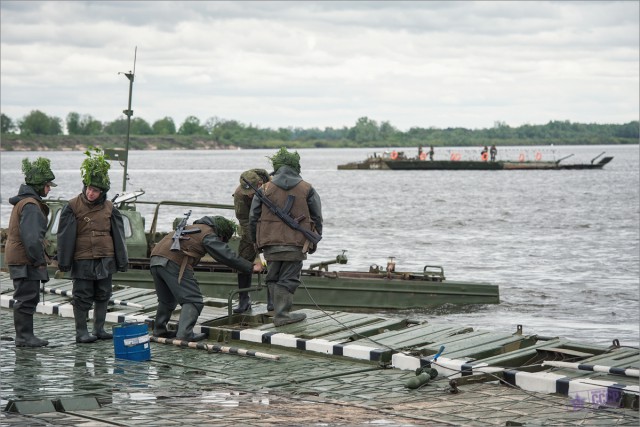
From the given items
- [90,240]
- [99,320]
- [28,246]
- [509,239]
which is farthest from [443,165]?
[28,246]

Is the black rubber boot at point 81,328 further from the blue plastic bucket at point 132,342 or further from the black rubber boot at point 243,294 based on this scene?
the black rubber boot at point 243,294

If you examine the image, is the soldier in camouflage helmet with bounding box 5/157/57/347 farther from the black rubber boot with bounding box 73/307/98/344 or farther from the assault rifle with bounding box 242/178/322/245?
the assault rifle with bounding box 242/178/322/245

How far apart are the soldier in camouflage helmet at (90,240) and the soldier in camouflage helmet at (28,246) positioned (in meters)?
0.26

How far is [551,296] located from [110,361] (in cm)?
1766

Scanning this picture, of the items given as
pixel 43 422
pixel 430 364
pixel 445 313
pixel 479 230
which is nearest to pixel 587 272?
pixel 445 313

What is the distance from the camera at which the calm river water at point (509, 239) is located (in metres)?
25.0

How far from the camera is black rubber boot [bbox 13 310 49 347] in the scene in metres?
13.7

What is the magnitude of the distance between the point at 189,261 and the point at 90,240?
1134mm

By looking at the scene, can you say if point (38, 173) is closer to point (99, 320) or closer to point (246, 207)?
point (99, 320)

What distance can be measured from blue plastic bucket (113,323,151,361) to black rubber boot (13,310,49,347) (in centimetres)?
137

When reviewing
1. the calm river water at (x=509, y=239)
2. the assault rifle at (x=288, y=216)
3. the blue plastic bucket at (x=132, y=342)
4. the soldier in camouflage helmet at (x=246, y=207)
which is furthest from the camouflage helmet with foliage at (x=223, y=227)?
the calm river water at (x=509, y=239)

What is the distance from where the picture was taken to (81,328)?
45.7 feet

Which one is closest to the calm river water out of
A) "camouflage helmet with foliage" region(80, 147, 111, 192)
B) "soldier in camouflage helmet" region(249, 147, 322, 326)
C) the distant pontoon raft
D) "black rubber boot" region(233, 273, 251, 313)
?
"black rubber boot" region(233, 273, 251, 313)

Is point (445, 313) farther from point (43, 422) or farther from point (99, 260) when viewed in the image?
point (43, 422)
